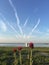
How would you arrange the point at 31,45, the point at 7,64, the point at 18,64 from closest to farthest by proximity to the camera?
the point at 31,45, the point at 18,64, the point at 7,64

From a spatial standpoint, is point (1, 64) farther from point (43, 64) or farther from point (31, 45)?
point (31, 45)

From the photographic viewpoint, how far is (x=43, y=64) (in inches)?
326

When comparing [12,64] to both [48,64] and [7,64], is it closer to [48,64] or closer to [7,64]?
[7,64]

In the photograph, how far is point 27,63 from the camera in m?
7.87

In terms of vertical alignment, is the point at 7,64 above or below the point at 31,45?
below

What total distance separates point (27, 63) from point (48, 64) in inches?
46.8

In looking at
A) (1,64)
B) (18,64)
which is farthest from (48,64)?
(1,64)

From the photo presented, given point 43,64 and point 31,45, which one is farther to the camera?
point 43,64

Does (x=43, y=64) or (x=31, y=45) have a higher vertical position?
(x=31, y=45)

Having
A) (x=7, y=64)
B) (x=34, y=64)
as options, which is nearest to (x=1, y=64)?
(x=7, y=64)

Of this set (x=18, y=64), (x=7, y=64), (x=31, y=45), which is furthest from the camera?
(x=7, y=64)

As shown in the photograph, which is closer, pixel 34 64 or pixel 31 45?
pixel 31 45

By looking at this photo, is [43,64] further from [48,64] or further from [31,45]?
[31,45]

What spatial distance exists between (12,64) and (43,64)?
1459 millimetres
